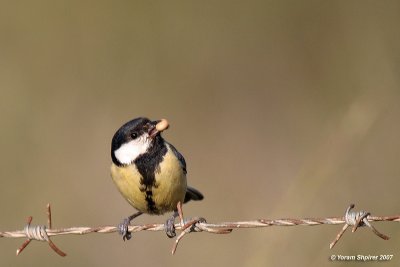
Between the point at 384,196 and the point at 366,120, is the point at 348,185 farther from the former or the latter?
the point at 366,120

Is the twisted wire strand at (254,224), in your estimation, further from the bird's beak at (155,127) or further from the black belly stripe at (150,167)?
the bird's beak at (155,127)

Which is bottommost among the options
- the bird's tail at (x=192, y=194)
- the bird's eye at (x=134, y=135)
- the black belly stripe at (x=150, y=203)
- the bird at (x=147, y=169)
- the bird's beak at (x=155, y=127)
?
the bird's tail at (x=192, y=194)

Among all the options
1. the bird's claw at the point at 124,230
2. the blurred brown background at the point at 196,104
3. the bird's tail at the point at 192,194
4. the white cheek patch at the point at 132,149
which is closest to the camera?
the bird's claw at the point at 124,230

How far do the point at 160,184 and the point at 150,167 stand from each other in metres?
0.13

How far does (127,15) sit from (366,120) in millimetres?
4001

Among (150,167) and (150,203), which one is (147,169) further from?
(150,203)

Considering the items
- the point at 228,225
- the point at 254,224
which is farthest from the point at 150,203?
the point at 254,224

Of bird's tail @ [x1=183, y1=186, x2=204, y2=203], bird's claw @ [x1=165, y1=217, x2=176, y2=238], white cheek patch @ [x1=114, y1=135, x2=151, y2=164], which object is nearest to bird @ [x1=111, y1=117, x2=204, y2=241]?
white cheek patch @ [x1=114, y1=135, x2=151, y2=164]

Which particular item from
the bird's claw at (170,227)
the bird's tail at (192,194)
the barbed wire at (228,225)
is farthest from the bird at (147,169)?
the barbed wire at (228,225)

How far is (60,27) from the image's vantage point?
9344 mm

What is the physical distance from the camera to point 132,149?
5172 mm

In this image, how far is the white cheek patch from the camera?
5141 millimetres

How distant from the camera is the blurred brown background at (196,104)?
22.8ft

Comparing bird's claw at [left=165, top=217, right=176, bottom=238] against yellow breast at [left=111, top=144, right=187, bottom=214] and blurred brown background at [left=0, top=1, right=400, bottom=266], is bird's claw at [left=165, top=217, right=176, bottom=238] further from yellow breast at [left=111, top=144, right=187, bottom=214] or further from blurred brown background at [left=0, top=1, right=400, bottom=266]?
blurred brown background at [left=0, top=1, right=400, bottom=266]
